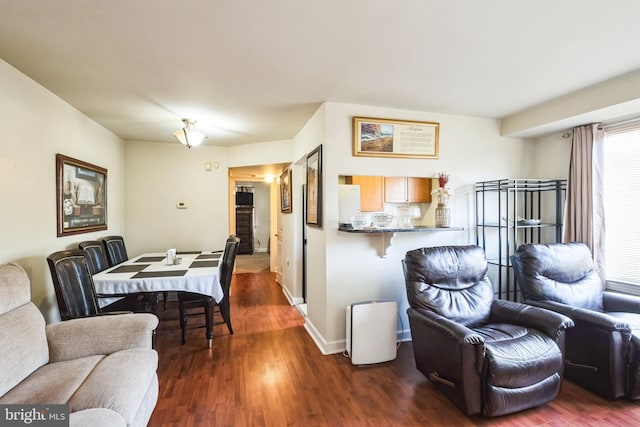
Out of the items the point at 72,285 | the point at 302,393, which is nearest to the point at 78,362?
the point at 72,285

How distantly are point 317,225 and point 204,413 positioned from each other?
180 cm

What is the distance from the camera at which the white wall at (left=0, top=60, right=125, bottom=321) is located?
7.00 ft

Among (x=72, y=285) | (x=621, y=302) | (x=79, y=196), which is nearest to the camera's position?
(x=72, y=285)

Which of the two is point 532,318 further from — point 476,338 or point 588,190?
point 588,190

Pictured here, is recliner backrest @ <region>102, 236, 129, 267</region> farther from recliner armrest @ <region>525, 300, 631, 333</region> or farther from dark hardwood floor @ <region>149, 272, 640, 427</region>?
recliner armrest @ <region>525, 300, 631, 333</region>

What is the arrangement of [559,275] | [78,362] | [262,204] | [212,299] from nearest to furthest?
[78,362] → [559,275] → [212,299] → [262,204]

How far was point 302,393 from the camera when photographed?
7.22 feet

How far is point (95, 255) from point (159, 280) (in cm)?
96

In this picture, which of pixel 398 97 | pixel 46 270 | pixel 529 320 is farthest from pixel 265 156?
pixel 529 320

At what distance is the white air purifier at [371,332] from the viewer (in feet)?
8.50

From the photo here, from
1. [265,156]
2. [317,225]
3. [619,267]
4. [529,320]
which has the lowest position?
[529,320]

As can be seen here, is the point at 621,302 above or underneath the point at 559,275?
underneath

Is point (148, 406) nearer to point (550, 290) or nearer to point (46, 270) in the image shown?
point (46, 270)

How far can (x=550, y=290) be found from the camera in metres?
2.60
